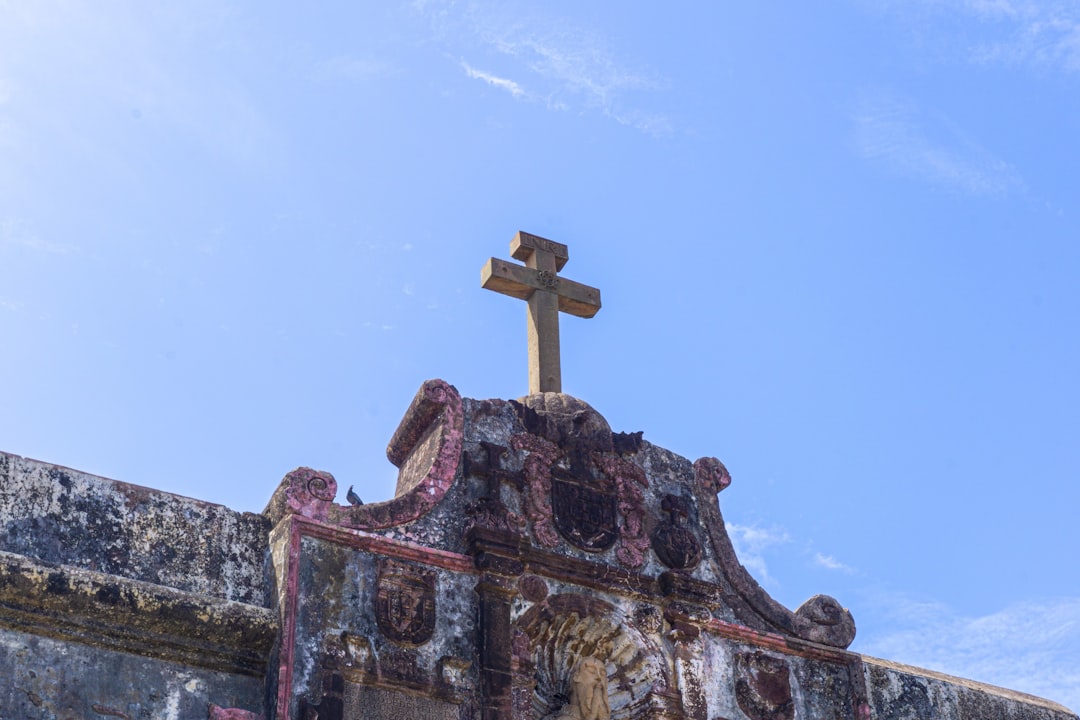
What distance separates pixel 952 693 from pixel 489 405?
406cm

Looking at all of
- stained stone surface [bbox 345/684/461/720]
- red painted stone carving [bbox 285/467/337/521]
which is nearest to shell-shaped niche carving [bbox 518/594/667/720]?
stained stone surface [bbox 345/684/461/720]

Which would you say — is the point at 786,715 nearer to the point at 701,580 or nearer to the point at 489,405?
the point at 701,580

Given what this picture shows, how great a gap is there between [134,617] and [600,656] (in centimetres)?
313

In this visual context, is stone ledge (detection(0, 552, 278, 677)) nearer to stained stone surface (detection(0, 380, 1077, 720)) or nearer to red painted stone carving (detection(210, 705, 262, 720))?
stained stone surface (detection(0, 380, 1077, 720))

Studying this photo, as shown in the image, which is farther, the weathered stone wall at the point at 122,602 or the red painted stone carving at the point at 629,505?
the red painted stone carving at the point at 629,505

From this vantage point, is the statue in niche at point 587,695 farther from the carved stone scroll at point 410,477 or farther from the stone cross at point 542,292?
the stone cross at point 542,292

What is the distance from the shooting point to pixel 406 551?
1041 cm

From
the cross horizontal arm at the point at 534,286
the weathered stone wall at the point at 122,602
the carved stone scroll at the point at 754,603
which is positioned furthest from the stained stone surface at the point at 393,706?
the cross horizontal arm at the point at 534,286

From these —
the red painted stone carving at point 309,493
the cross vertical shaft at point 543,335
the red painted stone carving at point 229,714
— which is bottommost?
the red painted stone carving at point 229,714

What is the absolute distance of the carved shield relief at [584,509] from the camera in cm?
1109

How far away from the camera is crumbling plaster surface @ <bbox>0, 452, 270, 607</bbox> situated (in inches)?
378

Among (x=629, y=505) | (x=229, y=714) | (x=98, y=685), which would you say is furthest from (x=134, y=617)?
(x=629, y=505)

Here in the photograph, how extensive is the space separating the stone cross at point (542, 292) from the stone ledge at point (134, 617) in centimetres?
314

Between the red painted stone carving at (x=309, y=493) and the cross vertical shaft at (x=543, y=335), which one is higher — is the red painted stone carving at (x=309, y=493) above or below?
below
